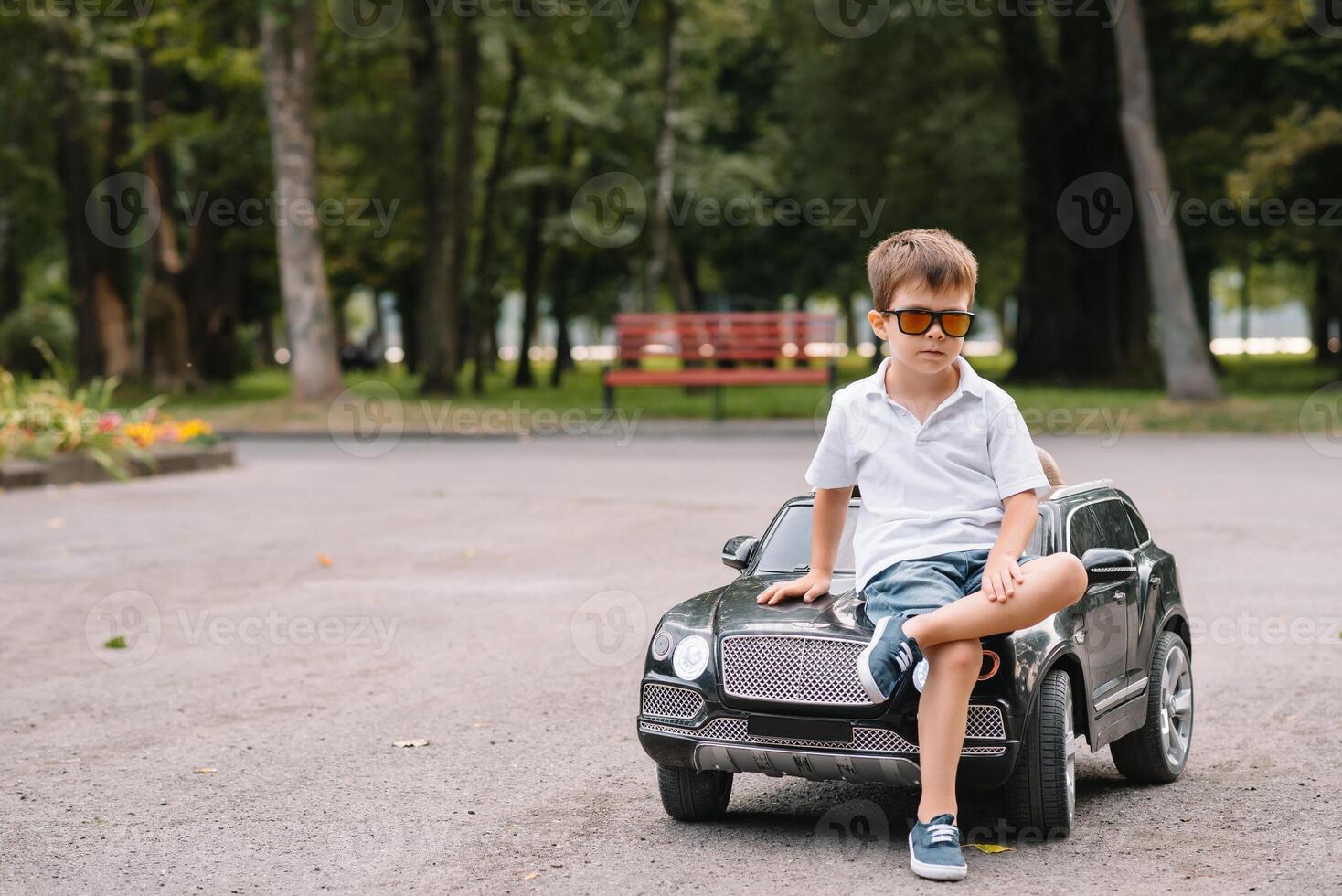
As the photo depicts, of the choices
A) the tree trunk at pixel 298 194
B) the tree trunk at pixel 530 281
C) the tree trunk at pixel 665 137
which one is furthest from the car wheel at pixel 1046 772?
the tree trunk at pixel 530 281

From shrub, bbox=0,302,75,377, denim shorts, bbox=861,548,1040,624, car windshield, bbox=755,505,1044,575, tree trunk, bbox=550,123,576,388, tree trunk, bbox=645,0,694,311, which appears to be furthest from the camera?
tree trunk, bbox=550,123,576,388

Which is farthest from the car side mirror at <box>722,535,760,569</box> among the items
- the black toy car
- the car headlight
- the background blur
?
the background blur

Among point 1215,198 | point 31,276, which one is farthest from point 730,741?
point 31,276

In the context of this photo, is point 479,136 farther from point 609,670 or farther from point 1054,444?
point 609,670

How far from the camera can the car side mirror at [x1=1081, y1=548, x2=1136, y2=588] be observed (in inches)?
197

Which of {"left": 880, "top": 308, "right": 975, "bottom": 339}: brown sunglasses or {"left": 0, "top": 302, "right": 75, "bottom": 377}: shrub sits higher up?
{"left": 880, "top": 308, "right": 975, "bottom": 339}: brown sunglasses

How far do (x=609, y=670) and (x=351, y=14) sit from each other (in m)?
23.3

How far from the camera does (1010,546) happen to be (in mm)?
4680

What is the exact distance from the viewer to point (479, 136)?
1821 inches

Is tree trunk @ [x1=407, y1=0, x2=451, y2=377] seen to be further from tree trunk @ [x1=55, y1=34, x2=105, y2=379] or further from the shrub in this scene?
the shrub

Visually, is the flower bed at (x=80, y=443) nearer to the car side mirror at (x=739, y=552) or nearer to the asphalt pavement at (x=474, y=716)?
the asphalt pavement at (x=474, y=716)

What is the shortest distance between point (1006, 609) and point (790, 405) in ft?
74.2

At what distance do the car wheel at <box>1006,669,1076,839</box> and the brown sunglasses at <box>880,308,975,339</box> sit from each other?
3.33 ft

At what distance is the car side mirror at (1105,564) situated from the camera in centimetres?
500
